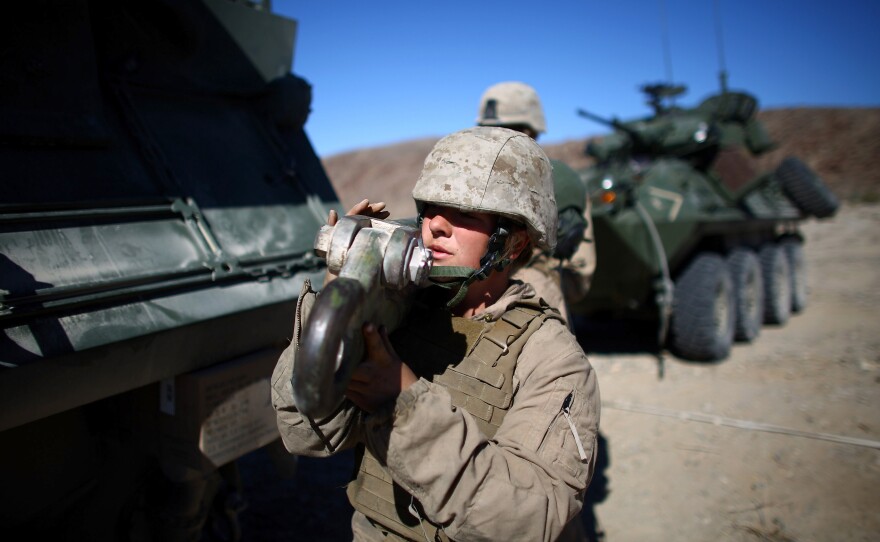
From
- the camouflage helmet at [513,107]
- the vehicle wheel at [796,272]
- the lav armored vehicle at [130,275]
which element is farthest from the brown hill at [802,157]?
the lav armored vehicle at [130,275]

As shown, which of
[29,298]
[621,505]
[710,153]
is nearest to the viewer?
[29,298]

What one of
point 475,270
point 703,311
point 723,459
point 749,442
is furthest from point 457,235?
point 703,311

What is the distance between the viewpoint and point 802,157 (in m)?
24.2

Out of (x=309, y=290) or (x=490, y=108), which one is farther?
(x=490, y=108)

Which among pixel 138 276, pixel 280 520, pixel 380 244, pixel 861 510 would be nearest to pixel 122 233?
pixel 138 276

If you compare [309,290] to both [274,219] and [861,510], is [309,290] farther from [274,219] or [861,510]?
[861,510]

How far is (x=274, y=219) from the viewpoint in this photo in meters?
2.48

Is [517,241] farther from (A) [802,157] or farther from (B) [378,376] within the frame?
(A) [802,157]

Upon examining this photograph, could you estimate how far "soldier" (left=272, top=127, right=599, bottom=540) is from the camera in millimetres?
1059

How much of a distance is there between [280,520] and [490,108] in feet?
8.02

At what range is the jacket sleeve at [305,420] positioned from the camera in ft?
3.99

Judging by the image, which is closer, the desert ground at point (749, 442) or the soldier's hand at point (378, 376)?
the soldier's hand at point (378, 376)

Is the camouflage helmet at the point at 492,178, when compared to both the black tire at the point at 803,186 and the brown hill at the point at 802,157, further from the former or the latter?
the brown hill at the point at 802,157

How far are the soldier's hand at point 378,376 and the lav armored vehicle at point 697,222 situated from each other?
128 inches
